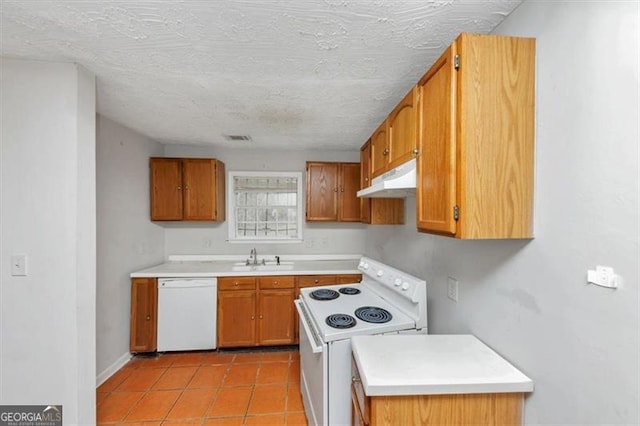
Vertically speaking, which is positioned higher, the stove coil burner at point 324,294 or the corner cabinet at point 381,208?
the corner cabinet at point 381,208

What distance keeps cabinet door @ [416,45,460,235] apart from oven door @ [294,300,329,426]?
894 millimetres

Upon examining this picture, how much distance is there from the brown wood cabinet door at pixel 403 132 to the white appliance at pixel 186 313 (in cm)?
235

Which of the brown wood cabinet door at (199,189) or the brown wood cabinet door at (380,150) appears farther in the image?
the brown wood cabinet door at (199,189)

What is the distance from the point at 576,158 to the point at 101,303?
336cm

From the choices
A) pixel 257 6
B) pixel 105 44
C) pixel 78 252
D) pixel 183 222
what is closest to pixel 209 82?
pixel 105 44

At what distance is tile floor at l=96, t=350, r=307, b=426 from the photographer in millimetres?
2170

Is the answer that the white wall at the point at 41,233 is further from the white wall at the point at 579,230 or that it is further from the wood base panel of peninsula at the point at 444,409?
the white wall at the point at 579,230

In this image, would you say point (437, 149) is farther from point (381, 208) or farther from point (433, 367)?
point (381, 208)

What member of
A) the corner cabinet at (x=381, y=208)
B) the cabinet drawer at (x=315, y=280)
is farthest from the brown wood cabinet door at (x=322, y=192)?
the corner cabinet at (x=381, y=208)

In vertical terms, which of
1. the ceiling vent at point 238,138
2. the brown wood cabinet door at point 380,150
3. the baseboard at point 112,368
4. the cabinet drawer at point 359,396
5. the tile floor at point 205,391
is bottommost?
the tile floor at point 205,391

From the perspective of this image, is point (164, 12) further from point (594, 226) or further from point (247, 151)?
point (247, 151)

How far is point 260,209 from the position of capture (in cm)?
395

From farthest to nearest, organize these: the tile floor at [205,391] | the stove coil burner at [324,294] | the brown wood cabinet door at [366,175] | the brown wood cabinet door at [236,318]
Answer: the brown wood cabinet door at [236,318] → the brown wood cabinet door at [366,175] → the stove coil burner at [324,294] → the tile floor at [205,391]

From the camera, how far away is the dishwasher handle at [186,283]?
3.06 m
